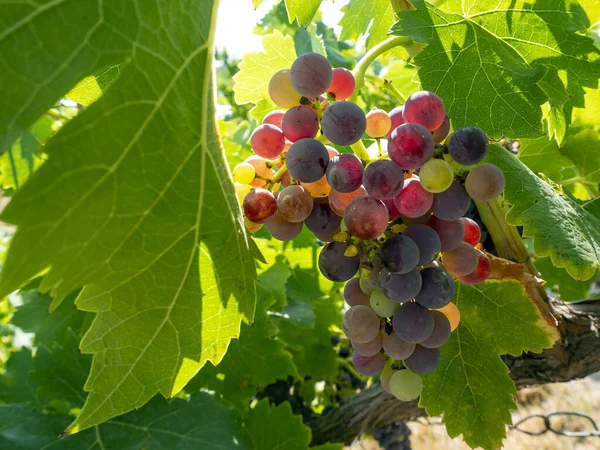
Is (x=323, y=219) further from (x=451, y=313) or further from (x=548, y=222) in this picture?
(x=548, y=222)

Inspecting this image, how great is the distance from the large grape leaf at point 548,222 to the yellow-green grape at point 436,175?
25 cm

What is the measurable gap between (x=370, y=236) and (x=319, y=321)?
1536 millimetres

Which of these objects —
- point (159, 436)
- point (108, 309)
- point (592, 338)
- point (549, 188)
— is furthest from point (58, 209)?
point (592, 338)

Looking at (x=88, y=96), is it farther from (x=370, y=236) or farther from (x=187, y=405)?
(x=187, y=405)

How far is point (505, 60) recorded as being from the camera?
2.91 ft

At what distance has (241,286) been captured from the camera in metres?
0.74

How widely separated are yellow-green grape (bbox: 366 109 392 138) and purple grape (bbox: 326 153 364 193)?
0.10 m

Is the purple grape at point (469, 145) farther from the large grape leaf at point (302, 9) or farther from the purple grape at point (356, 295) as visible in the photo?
the large grape leaf at point (302, 9)

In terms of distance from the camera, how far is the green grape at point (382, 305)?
82 centimetres

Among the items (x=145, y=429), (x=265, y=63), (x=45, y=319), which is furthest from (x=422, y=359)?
(x=45, y=319)

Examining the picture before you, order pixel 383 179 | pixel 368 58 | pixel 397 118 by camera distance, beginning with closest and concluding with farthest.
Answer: pixel 383 179 < pixel 397 118 < pixel 368 58

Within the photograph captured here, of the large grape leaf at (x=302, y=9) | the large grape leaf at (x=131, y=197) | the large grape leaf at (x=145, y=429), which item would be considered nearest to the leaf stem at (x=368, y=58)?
the large grape leaf at (x=302, y=9)

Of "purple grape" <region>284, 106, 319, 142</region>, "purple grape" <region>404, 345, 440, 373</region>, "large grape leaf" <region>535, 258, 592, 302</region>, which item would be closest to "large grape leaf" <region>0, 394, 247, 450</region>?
"purple grape" <region>404, 345, 440, 373</region>

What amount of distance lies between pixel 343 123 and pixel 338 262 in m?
0.22
